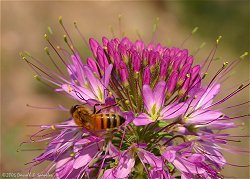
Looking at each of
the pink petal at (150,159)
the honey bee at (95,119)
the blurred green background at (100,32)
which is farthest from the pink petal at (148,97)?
the blurred green background at (100,32)

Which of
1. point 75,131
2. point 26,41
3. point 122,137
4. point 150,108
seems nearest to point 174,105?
point 150,108

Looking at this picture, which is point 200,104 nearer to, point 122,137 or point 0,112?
point 122,137

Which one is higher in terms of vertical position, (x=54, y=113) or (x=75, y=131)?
(x=54, y=113)

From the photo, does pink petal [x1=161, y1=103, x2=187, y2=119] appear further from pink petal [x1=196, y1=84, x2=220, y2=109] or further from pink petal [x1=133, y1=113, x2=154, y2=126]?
pink petal [x1=196, y1=84, x2=220, y2=109]

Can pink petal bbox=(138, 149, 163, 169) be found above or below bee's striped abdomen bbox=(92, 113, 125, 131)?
below

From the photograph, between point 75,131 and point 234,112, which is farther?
point 234,112

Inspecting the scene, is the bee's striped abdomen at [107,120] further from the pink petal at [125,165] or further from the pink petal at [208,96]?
the pink petal at [208,96]

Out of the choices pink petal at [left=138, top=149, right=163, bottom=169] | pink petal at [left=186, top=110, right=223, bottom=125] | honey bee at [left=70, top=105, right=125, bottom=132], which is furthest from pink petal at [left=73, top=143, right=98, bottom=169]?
pink petal at [left=186, top=110, right=223, bottom=125]
